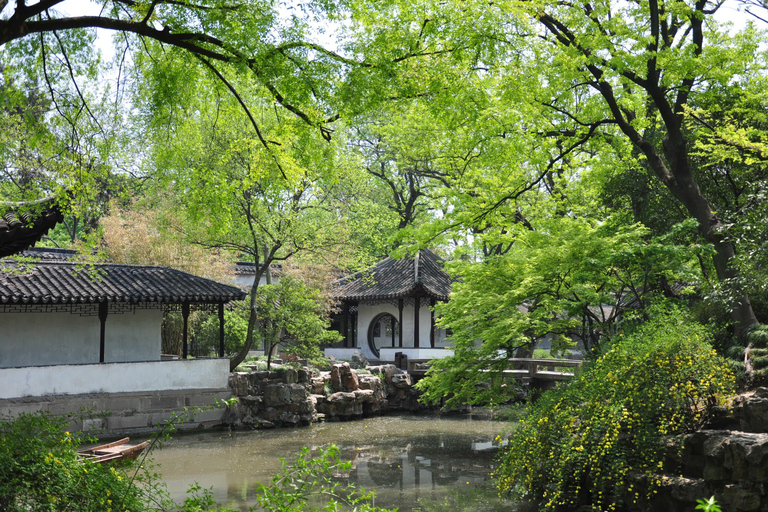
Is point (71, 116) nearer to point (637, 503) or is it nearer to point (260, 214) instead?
point (637, 503)

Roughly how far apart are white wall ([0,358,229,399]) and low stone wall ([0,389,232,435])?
164mm

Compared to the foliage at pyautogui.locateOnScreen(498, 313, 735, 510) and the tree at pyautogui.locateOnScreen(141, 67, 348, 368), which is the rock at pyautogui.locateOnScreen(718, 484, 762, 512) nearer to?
the foliage at pyautogui.locateOnScreen(498, 313, 735, 510)

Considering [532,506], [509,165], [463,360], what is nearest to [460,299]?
[463,360]

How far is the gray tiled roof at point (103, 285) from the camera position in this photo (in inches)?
566

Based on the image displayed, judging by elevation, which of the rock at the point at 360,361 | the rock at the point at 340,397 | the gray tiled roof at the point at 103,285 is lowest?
the rock at the point at 340,397

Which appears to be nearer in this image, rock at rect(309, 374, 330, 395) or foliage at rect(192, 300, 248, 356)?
rock at rect(309, 374, 330, 395)

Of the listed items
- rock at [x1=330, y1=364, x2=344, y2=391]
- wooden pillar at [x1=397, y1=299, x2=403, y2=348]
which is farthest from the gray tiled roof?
wooden pillar at [x1=397, y1=299, x2=403, y2=348]

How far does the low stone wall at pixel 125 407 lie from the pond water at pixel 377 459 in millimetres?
723

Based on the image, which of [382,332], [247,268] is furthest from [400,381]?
[247,268]

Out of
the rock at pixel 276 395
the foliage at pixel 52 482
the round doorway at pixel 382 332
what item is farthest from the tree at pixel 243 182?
the round doorway at pixel 382 332

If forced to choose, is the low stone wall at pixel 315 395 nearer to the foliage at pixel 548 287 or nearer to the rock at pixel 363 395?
the rock at pixel 363 395

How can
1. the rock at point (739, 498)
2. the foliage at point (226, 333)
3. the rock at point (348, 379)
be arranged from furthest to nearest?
the foliage at point (226, 333) < the rock at point (348, 379) < the rock at point (739, 498)

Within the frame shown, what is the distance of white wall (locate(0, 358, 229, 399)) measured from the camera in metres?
14.2

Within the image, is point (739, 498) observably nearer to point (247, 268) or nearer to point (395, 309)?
point (395, 309)
